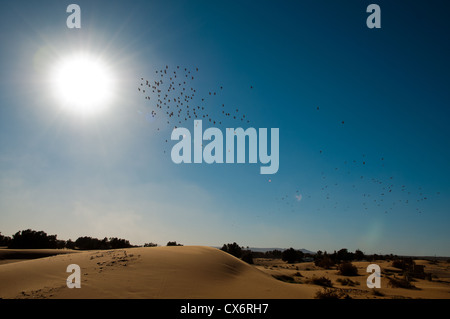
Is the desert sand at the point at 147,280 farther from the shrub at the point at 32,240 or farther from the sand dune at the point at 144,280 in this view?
the shrub at the point at 32,240

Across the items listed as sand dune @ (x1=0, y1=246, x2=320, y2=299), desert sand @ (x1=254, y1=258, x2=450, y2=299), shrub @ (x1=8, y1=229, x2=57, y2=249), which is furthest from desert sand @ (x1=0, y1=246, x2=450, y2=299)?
shrub @ (x1=8, y1=229, x2=57, y2=249)

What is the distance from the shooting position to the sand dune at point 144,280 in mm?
8602

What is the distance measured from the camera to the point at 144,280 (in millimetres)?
9742

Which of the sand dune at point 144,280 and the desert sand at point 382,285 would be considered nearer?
the sand dune at point 144,280

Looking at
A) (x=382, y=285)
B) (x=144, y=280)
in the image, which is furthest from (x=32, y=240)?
(x=382, y=285)

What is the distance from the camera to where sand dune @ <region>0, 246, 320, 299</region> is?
8.60 meters

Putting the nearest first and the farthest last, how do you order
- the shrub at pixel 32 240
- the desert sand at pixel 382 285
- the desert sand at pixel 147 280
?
→ the desert sand at pixel 147 280
the desert sand at pixel 382 285
the shrub at pixel 32 240

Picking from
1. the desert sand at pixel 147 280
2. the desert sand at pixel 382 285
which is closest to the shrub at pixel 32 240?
the desert sand at pixel 147 280

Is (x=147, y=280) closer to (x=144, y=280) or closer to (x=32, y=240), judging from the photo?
(x=144, y=280)

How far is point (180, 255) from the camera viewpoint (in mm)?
14164

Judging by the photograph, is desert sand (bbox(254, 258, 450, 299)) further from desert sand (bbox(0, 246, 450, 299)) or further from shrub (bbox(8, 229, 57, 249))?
shrub (bbox(8, 229, 57, 249))
